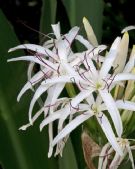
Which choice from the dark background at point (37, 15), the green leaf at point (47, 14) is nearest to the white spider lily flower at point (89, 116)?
the green leaf at point (47, 14)

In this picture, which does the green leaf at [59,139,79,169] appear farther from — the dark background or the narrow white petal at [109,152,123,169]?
the dark background

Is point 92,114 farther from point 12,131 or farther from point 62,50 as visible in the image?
point 12,131

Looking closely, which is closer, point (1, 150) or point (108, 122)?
point (108, 122)

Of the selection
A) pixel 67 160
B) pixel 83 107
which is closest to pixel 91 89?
pixel 83 107

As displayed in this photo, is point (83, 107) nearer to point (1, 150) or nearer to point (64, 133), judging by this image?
Result: point (64, 133)

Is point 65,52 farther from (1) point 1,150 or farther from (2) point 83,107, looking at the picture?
(1) point 1,150

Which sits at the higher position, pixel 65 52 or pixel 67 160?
pixel 65 52

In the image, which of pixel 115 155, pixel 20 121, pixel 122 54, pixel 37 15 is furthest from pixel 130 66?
pixel 37 15
